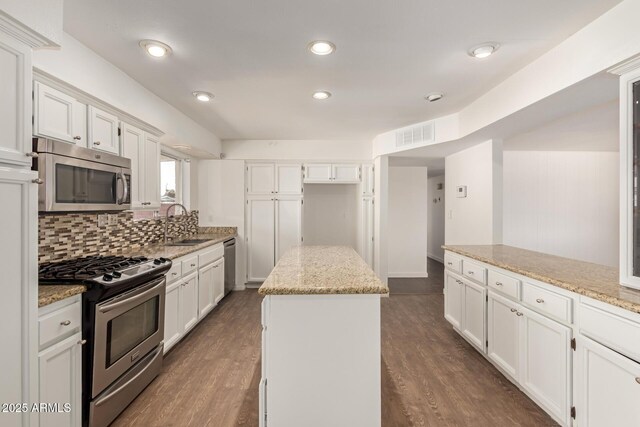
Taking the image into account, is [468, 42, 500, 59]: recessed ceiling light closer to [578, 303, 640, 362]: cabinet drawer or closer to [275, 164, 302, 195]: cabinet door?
[578, 303, 640, 362]: cabinet drawer

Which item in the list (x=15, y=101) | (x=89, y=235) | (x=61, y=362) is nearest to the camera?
(x=15, y=101)

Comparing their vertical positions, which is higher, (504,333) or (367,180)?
(367,180)

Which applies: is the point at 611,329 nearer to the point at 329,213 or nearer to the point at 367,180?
the point at 367,180

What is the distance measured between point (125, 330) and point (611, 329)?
8.76ft

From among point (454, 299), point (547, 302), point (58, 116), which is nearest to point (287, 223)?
point (454, 299)

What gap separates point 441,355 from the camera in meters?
2.72

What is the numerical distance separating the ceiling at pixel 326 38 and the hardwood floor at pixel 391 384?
7.85ft

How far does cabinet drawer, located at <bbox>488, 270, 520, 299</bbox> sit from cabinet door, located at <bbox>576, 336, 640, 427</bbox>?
1.67ft

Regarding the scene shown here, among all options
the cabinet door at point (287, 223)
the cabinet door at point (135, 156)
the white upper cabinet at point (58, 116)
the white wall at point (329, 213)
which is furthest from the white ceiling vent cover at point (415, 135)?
the white upper cabinet at point (58, 116)

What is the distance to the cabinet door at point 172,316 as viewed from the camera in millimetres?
2625

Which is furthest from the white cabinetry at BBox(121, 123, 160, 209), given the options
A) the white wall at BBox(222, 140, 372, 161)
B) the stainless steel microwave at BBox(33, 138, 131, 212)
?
the white wall at BBox(222, 140, 372, 161)

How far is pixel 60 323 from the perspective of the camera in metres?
1.52

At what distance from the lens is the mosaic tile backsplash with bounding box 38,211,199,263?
6.85ft

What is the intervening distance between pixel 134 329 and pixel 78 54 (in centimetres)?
185
